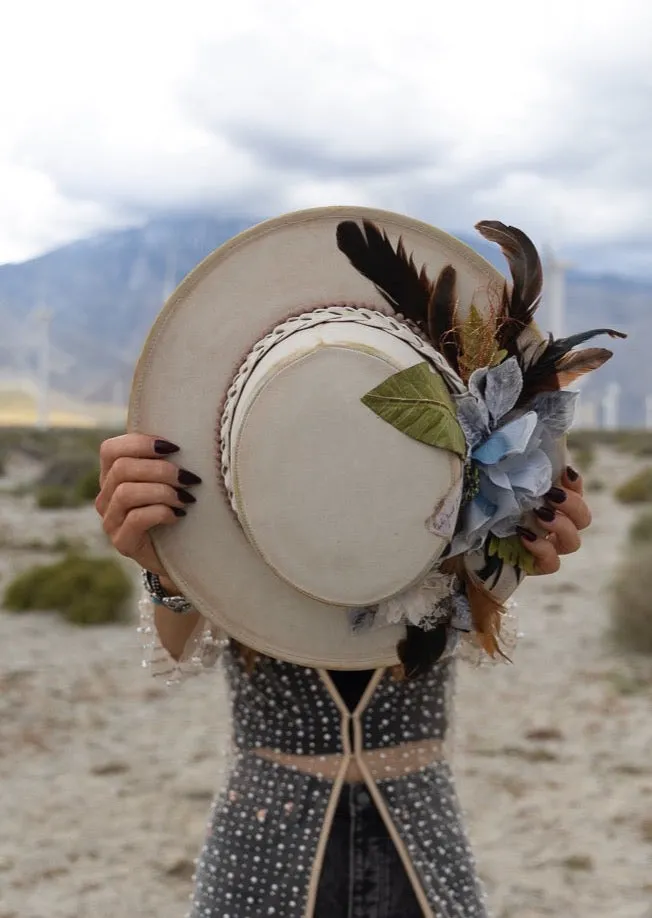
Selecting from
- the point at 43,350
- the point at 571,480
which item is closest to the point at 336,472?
the point at 571,480

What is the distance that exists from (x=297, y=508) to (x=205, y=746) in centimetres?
553

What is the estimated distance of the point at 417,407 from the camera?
1.36m

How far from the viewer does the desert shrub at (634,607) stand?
28.5 feet

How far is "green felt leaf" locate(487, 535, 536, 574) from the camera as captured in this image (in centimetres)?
154

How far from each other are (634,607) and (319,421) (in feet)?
26.4

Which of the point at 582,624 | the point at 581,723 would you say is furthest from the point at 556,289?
the point at 581,723

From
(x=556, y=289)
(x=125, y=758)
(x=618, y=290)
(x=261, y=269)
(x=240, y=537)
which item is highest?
(x=618, y=290)

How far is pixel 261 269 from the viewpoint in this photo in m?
1.60

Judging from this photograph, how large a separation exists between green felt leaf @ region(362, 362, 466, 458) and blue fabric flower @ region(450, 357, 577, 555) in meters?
0.06

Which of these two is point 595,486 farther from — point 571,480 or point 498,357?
point 498,357

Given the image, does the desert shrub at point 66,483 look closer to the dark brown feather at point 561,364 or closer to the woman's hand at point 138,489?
the woman's hand at point 138,489

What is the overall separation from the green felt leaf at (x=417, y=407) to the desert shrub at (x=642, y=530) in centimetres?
1246

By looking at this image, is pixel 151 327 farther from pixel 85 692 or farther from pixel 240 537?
pixel 85 692

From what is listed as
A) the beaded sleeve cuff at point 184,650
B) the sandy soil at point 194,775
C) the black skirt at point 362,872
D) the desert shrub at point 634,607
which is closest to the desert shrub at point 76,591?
the sandy soil at point 194,775
